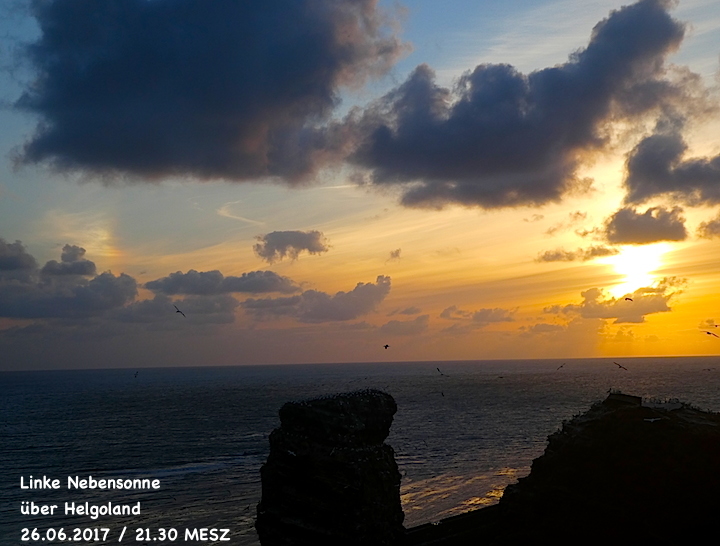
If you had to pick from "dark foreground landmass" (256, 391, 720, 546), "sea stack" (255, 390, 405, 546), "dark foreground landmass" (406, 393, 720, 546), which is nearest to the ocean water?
"sea stack" (255, 390, 405, 546)

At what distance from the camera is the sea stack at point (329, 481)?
91.5 ft

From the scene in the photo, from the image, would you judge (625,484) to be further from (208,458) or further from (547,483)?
(208,458)

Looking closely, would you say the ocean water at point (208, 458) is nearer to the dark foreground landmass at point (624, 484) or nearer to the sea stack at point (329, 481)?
the sea stack at point (329, 481)

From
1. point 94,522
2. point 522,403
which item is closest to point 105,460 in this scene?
point 94,522

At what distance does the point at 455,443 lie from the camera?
81.1 meters

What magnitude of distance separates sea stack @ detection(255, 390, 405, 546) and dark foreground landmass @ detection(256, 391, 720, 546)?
5 cm

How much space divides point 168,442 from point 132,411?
194 ft

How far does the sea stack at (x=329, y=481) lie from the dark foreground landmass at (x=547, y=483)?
0.16 ft

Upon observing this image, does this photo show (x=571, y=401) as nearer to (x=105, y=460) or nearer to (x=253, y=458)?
(x=253, y=458)

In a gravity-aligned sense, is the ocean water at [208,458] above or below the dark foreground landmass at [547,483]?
below

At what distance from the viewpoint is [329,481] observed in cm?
2827

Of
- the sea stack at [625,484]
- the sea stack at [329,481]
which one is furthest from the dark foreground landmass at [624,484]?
the sea stack at [329,481]

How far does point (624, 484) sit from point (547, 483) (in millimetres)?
3819

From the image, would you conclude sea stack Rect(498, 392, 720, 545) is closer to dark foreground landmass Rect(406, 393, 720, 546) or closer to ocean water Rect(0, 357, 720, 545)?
dark foreground landmass Rect(406, 393, 720, 546)
